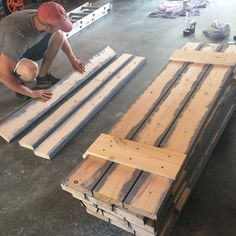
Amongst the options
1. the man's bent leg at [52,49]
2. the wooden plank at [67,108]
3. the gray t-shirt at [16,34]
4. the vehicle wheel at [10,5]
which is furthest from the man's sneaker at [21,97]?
the vehicle wheel at [10,5]

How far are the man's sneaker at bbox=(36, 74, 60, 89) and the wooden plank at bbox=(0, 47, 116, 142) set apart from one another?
0.61 feet

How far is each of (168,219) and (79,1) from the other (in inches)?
208

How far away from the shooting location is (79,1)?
588cm

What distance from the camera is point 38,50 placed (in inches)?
119

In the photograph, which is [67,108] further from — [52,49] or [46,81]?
[52,49]

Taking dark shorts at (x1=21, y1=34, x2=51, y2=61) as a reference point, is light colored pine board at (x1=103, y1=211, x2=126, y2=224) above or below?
below

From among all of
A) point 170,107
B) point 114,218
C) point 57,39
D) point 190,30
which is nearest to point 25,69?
point 57,39

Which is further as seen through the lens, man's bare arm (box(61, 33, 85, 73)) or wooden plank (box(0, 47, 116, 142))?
man's bare arm (box(61, 33, 85, 73))

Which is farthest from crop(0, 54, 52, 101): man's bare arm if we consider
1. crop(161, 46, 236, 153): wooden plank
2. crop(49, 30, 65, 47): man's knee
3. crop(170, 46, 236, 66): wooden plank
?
crop(161, 46, 236, 153): wooden plank

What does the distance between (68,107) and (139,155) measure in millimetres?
1339

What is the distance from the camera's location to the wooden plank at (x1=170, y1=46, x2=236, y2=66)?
233 centimetres

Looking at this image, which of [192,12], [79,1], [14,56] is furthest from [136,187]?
[79,1]

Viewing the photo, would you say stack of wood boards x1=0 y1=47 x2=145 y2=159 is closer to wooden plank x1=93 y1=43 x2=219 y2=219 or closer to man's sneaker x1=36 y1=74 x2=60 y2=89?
man's sneaker x1=36 y1=74 x2=60 y2=89

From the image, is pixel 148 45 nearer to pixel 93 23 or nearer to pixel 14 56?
pixel 93 23
